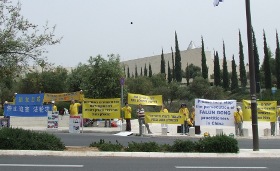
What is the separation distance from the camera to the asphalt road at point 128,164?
405 inches

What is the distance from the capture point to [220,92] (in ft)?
186

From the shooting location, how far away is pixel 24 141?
13.0 meters

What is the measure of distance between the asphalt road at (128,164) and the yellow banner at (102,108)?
454 inches

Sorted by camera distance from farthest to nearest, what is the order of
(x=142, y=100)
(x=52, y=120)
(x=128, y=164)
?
(x=142, y=100) < (x=52, y=120) < (x=128, y=164)

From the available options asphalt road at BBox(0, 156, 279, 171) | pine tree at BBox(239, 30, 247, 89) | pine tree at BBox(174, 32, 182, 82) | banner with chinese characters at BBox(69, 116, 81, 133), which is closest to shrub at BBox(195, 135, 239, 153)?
asphalt road at BBox(0, 156, 279, 171)

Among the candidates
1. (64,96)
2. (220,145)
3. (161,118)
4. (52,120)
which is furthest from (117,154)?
(64,96)

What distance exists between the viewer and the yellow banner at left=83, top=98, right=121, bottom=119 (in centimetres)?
2377

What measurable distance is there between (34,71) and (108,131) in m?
9.84

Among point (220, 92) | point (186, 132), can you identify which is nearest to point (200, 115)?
point (186, 132)

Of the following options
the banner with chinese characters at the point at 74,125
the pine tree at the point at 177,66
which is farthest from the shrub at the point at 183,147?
the pine tree at the point at 177,66

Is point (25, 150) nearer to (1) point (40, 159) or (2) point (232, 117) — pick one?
(1) point (40, 159)

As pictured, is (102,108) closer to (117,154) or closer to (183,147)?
(183,147)

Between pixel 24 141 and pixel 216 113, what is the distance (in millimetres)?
11998

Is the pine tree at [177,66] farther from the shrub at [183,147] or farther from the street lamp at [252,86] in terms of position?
the shrub at [183,147]
